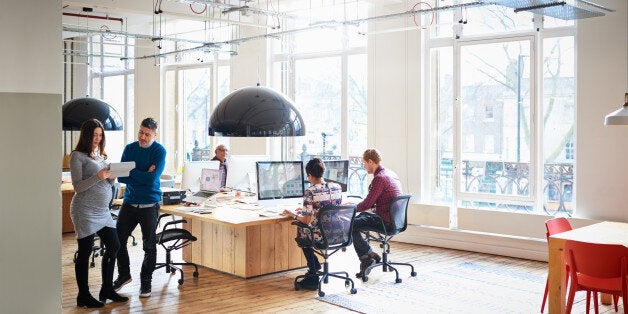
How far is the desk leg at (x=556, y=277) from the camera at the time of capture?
5789 millimetres

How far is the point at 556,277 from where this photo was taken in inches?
229

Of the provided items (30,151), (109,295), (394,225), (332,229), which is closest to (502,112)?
(394,225)

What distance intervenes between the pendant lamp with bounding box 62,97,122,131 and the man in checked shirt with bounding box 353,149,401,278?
3133 mm

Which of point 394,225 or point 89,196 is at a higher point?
point 89,196

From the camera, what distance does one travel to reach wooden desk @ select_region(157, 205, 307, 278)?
749 cm

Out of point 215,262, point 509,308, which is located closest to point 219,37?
point 215,262

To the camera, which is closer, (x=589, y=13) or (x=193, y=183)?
(x=589, y=13)

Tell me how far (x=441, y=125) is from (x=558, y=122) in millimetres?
1739

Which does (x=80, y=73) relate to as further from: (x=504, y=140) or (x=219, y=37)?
(x=504, y=140)

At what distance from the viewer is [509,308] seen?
21.6ft

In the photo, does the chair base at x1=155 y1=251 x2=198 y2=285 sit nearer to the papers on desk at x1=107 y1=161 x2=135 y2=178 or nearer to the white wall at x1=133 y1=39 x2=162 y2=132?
the papers on desk at x1=107 y1=161 x2=135 y2=178

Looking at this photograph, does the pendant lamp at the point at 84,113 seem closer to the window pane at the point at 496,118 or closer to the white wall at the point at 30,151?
the white wall at the point at 30,151

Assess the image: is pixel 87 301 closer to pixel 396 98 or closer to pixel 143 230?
pixel 143 230

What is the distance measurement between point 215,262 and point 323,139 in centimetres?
436
